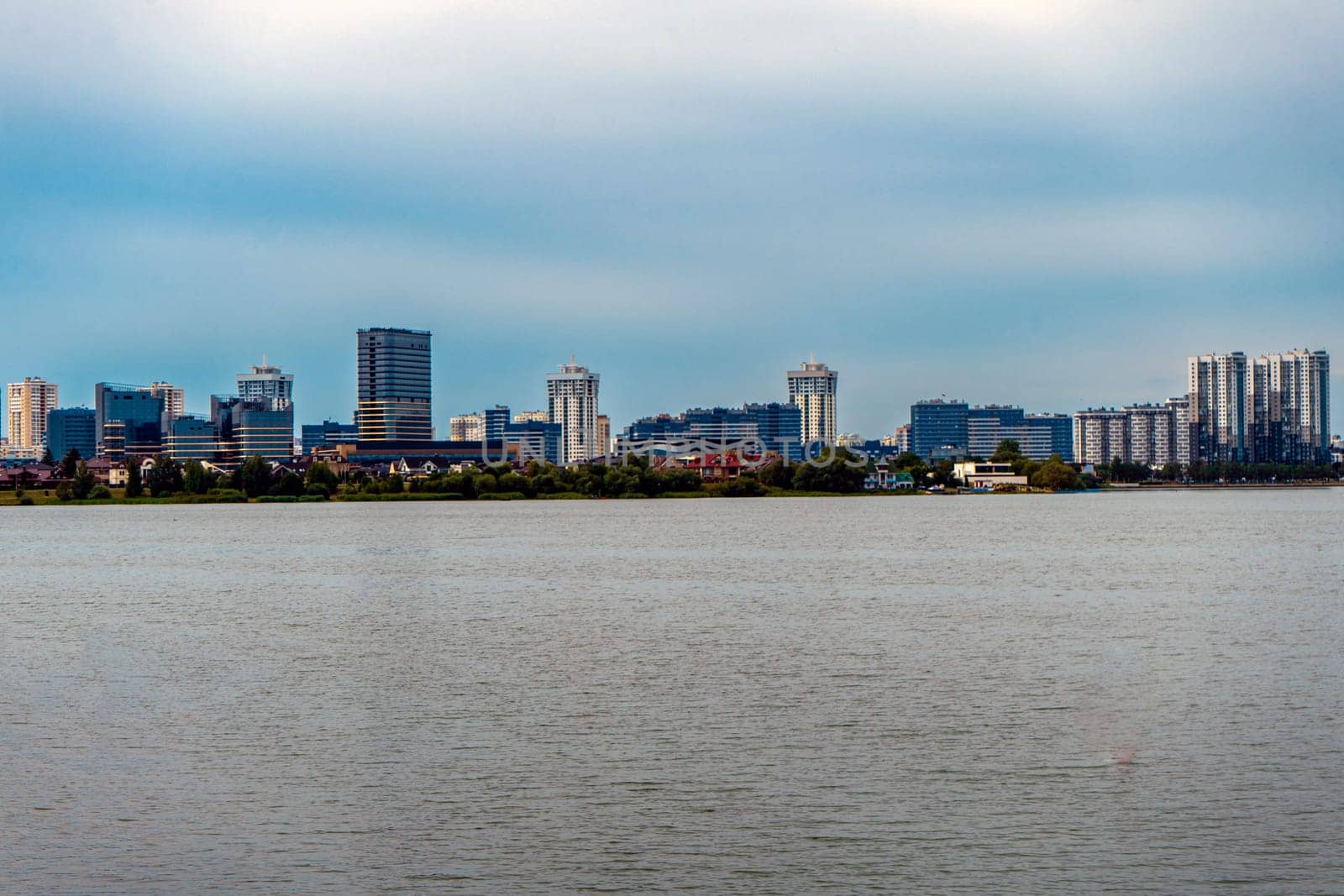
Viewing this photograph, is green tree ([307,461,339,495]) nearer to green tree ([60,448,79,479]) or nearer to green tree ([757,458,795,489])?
green tree ([60,448,79,479])

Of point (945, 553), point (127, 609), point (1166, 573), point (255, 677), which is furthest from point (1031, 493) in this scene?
point (255, 677)

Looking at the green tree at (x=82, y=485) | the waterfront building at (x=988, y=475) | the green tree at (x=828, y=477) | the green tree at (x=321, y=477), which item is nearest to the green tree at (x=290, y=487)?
the green tree at (x=321, y=477)

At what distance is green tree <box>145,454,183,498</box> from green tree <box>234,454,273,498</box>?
580 cm

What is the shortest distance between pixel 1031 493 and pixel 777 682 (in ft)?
540

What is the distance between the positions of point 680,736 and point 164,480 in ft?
428

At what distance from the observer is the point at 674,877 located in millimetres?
15219

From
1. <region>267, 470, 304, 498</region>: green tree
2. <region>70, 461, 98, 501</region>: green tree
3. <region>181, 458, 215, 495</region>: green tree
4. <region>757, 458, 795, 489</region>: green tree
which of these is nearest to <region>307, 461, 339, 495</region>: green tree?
<region>267, 470, 304, 498</region>: green tree

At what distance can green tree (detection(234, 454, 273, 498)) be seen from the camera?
144 meters

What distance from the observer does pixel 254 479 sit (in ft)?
474

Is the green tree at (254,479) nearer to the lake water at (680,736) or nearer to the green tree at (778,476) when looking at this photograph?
the green tree at (778,476)

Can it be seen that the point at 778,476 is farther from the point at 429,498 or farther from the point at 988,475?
the point at 988,475

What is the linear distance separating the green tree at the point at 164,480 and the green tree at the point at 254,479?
5.80 meters

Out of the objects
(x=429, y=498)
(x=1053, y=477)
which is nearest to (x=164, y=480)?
(x=429, y=498)

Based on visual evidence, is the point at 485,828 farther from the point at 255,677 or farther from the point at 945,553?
the point at 945,553
